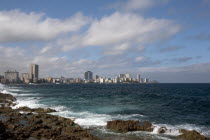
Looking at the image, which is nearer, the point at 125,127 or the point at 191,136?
the point at 191,136

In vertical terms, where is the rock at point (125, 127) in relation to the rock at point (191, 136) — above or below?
above

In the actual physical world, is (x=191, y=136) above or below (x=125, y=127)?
below

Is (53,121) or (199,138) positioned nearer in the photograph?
(199,138)

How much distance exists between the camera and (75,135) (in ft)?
67.5

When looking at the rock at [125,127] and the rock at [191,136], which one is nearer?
the rock at [191,136]

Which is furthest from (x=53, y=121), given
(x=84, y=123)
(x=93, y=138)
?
(x=93, y=138)

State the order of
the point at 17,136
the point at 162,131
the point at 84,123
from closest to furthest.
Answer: the point at 17,136, the point at 162,131, the point at 84,123

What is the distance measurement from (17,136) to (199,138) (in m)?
16.1

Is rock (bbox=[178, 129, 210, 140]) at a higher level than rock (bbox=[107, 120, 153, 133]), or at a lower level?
lower

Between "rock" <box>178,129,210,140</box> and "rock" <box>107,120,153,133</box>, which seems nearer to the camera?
"rock" <box>178,129,210,140</box>

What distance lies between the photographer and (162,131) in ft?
73.5

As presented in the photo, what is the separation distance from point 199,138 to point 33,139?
1476cm

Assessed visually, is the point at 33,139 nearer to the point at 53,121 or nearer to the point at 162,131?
the point at 53,121

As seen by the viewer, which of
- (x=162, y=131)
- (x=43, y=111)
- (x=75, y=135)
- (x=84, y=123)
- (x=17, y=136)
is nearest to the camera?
(x=17, y=136)
